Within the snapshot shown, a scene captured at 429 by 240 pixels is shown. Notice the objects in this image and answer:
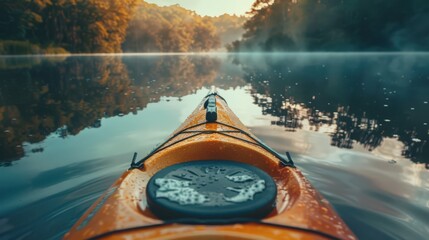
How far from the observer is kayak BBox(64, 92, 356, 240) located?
1.88 metres

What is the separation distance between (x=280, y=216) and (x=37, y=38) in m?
57.8

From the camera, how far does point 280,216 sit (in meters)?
2.03

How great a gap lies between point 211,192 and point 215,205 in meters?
0.22

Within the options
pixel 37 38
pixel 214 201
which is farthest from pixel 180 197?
pixel 37 38

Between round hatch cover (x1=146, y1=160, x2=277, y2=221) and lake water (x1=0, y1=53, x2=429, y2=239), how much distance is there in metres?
1.78

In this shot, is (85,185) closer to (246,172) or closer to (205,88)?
(246,172)

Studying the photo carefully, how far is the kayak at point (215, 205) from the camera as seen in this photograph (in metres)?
1.88

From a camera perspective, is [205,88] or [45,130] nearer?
[45,130]

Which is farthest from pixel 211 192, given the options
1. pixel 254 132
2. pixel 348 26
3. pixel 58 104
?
pixel 348 26

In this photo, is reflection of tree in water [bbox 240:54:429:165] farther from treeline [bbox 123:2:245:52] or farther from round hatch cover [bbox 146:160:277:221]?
treeline [bbox 123:2:245:52]

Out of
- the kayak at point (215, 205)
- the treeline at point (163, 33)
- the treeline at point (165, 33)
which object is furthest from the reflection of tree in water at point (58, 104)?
the treeline at point (165, 33)

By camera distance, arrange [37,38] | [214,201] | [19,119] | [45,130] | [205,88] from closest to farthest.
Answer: [214,201] → [45,130] → [19,119] → [205,88] → [37,38]

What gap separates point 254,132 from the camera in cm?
792

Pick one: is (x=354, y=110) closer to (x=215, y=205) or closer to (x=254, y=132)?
(x=254, y=132)
